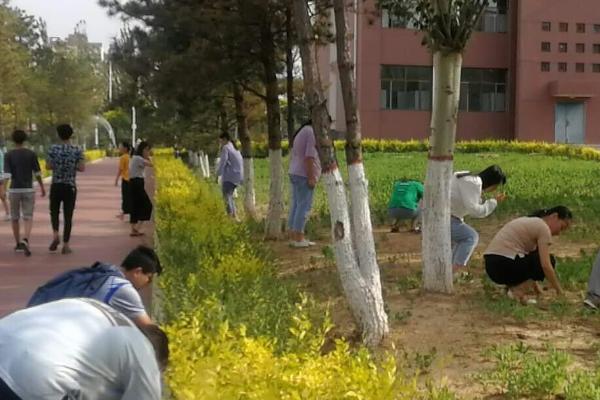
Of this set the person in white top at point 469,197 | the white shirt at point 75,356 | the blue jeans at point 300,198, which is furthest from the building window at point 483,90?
the white shirt at point 75,356

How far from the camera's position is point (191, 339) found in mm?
4039

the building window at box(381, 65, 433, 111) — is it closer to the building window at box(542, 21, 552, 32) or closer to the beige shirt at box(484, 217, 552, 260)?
the building window at box(542, 21, 552, 32)

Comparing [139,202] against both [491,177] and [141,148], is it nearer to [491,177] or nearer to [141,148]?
[141,148]

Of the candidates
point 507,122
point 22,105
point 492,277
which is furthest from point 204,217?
point 507,122

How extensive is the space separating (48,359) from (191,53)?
995cm

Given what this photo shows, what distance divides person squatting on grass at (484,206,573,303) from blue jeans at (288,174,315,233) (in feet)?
9.94

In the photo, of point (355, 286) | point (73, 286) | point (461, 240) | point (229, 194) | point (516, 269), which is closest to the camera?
point (73, 286)

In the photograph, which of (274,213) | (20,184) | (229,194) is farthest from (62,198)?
(229,194)

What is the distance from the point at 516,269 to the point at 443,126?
1268 mm

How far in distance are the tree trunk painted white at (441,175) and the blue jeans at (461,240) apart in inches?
31.3

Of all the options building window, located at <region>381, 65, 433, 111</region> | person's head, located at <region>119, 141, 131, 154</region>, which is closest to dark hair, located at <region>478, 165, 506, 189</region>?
person's head, located at <region>119, 141, 131, 154</region>

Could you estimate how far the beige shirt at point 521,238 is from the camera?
7.18 metres

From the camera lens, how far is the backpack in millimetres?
3512

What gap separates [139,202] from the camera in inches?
500
